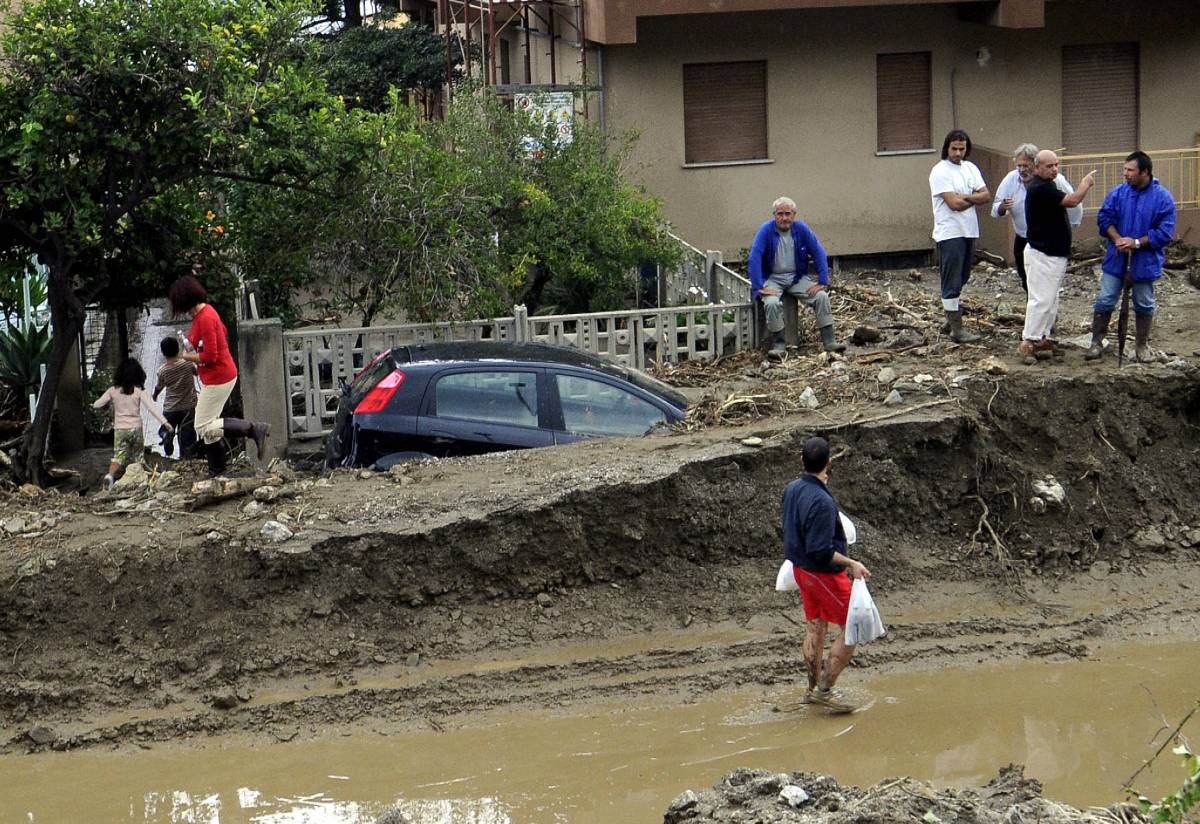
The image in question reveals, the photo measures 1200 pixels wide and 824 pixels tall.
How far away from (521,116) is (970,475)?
7057 millimetres

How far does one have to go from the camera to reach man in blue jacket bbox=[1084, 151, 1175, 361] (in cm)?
1157

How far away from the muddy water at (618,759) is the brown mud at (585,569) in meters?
0.27

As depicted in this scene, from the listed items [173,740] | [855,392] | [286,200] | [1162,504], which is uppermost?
[286,200]

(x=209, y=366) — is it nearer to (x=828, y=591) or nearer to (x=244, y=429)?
(x=244, y=429)

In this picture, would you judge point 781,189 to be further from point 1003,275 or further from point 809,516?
point 809,516

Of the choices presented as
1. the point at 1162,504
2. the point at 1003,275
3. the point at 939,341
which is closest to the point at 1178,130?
the point at 1003,275

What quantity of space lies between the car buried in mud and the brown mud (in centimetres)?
31

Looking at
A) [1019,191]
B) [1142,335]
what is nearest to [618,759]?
[1142,335]

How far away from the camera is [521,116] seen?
15.9 m

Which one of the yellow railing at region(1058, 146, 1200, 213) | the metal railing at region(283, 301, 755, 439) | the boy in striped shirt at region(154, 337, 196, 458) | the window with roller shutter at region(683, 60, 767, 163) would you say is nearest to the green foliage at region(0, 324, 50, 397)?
the boy in striped shirt at region(154, 337, 196, 458)

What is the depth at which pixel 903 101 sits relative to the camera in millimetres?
19875

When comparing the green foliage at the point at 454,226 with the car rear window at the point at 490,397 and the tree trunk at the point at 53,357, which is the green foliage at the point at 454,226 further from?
the car rear window at the point at 490,397

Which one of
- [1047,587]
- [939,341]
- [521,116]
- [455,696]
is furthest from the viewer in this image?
[521,116]

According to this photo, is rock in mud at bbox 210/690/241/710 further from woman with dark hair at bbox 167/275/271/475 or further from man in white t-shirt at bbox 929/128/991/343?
man in white t-shirt at bbox 929/128/991/343
